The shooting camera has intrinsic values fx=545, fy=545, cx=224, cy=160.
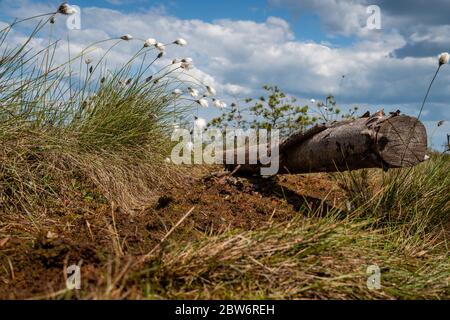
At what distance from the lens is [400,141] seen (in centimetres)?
502

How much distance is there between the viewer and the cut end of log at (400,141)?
4949 mm

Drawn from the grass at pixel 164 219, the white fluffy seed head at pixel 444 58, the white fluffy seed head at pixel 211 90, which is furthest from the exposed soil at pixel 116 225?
the white fluffy seed head at pixel 444 58

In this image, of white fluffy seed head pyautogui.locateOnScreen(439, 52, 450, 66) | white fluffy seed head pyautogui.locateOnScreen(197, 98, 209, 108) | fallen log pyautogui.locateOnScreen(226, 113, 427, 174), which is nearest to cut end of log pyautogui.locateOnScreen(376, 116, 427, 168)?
fallen log pyautogui.locateOnScreen(226, 113, 427, 174)

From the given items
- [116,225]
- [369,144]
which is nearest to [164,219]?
[116,225]

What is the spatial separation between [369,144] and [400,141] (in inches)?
11.5

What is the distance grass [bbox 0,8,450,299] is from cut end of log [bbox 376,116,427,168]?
0.15 metres

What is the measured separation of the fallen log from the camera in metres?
4.97

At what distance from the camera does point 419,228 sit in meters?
4.53

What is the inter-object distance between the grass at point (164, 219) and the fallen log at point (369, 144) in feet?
0.62

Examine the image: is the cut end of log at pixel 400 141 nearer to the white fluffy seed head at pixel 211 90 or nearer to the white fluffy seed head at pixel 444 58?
the white fluffy seed head at pixel 444 58

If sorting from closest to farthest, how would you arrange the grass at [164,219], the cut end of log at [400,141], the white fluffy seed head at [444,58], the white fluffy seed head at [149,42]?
the grass at [164,219], the white fluffy seed head at [444,58], the cut end of log at [400,141], the white fluffy seed head at [149,42]

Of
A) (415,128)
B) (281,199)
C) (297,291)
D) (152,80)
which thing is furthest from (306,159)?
(297,291)

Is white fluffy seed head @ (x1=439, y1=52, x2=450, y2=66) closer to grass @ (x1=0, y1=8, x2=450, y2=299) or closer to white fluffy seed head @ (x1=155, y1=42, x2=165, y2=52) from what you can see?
grass @ (x1=0, y1=8, x2=450, y2=299)
